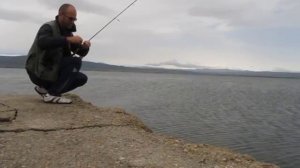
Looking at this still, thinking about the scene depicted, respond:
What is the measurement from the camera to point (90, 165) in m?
5.58

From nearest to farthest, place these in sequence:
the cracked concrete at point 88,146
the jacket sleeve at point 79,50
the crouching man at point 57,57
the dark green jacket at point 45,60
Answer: the cracked concrete at point 88,146 < the crouching man at point 57,57 < the dark green jacket at point 45,60 < the jacket sleeve at point 79,50

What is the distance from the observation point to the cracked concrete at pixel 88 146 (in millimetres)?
5754

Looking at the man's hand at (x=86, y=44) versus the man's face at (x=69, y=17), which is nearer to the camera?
the man's face at (x=69, y=17)

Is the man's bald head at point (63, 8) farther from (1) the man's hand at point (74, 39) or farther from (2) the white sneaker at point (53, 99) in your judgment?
(2) the white sneaker at point (53, 99)

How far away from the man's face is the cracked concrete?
1529mm

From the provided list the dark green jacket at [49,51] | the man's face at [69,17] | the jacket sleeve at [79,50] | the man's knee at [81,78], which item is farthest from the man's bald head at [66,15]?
the man's knee at [81,78]

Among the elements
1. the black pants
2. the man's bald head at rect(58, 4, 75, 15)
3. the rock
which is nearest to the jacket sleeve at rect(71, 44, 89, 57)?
the black pants

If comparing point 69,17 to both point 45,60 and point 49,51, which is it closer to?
point 49,51

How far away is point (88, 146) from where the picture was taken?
633 centimetres

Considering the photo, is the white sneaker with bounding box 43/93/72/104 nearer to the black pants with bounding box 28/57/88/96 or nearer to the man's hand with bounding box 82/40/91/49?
the black pants with bounding box 28/57/88/96

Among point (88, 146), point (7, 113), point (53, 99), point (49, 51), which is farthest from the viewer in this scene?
point (53, 99)

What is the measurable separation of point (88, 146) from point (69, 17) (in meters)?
2.86

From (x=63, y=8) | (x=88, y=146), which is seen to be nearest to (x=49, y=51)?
(x=63, y=8)

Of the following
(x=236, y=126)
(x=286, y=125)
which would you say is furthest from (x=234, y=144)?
(x=286, y=125)
